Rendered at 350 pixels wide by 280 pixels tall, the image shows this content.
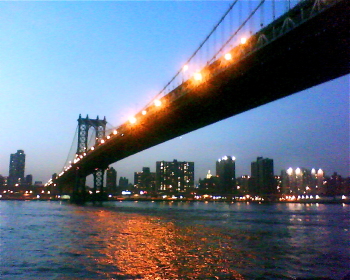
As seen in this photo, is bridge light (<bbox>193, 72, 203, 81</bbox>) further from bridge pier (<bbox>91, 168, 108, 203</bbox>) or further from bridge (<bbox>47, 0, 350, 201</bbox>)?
bridge pier (<bbox>91, 168, 108, 203</bbox>)

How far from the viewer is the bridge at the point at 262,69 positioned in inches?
709

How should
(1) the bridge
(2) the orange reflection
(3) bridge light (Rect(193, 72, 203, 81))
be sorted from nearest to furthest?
(2) the orange reflection
(1) the bridge
(3) bridge light (Rect(193, 72, 203, 81))

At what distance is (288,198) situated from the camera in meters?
123

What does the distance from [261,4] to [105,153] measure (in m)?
39.2

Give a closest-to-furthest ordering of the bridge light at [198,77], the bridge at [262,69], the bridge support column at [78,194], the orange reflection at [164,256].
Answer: the orange reflection at [164,256], the bridge at [262,69], the bridge light at [198,77], the bridge support column at [78,194]

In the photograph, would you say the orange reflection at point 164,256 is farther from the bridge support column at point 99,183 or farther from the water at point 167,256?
the bridge support column at point 99,183

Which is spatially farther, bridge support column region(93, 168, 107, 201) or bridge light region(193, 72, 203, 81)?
bridge support column region(93, 168, 107, 201)

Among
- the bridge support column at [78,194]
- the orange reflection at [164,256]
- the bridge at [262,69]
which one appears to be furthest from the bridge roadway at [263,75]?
the bridge support column at [78,194]

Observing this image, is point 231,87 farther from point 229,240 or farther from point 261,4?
point 229,240

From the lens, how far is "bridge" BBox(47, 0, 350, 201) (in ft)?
59.1

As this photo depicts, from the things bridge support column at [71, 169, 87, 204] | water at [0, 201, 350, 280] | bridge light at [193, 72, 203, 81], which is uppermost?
bridge light at [193, 72, 203, 81]

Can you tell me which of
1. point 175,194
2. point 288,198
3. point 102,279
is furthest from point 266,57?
point 175,194

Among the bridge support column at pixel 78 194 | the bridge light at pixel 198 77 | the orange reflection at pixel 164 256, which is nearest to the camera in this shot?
the orange reflection at pixel 164 256

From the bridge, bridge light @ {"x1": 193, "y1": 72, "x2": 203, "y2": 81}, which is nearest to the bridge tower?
the bridge
